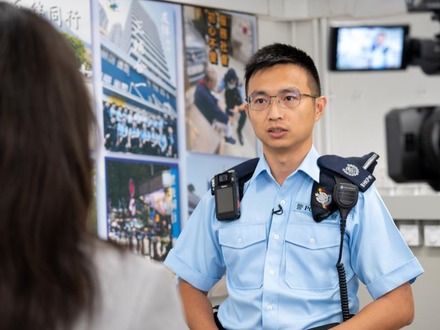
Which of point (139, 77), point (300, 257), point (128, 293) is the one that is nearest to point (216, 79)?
point (139, 77)

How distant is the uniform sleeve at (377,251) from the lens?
204 cm

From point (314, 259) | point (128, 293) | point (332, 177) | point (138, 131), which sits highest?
point (138, 131)

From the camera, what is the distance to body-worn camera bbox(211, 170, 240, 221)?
7.14ft

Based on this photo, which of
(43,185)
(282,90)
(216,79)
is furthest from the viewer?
(216,79)

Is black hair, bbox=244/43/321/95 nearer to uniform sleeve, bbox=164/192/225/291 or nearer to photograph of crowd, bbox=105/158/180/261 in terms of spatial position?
uniform sleeve, bbox=164/192/225/291

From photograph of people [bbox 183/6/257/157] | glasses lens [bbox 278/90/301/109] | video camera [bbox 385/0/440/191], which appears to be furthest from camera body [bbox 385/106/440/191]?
photograph of people [bbox 183/6/257/157]

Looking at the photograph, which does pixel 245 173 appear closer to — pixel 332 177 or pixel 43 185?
pixel 332 177

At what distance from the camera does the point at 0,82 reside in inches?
32.7

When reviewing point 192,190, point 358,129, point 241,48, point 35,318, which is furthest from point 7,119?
point 358,129

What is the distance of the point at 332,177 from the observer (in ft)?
6.98

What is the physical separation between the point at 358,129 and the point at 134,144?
147 centimetres

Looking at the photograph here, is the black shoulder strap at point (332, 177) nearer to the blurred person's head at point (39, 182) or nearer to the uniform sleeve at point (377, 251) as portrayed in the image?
the uniform sleeve at point (377, 251)

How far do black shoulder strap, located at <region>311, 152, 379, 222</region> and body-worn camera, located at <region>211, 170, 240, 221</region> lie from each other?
223 mm

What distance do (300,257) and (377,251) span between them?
7.9 inches
